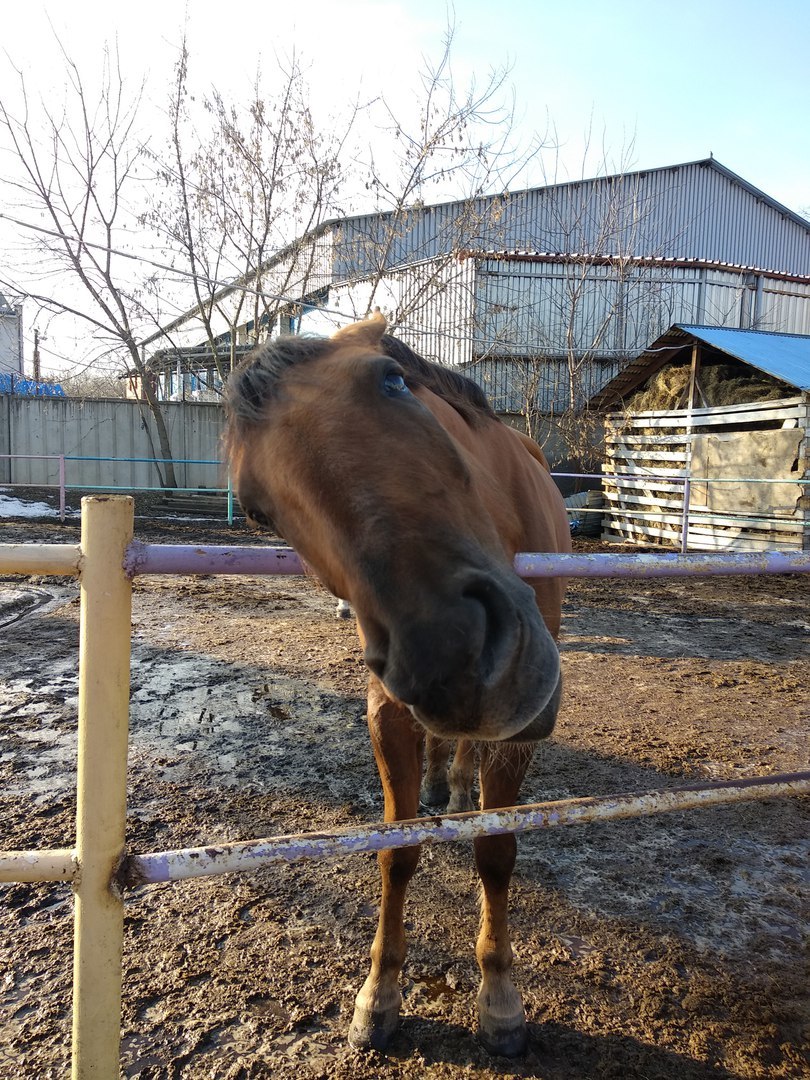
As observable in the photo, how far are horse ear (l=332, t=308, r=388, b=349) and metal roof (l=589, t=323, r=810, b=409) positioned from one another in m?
10.0

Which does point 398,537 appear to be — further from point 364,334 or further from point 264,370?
point 364,334

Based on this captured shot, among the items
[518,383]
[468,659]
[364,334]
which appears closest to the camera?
[468,659]

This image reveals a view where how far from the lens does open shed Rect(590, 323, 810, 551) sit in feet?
33.0

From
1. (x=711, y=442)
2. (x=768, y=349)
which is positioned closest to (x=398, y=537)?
(x=711, y=442)

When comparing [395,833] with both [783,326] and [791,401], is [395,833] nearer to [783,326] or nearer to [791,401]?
[791,401]

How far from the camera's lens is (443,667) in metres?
1.00

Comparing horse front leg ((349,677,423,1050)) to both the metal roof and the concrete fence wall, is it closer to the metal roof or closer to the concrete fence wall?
the metal roof

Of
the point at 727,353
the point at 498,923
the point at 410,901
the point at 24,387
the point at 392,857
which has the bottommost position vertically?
the point at 410,901

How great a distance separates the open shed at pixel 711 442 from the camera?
33.0 feet

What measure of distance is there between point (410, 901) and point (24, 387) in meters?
20.8

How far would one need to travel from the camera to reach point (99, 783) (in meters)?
1.15

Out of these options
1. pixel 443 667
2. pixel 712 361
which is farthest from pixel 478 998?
pixel 712 361

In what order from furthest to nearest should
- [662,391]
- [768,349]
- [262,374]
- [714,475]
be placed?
[662,391]
[768,349]
[714,475]
[262,374]

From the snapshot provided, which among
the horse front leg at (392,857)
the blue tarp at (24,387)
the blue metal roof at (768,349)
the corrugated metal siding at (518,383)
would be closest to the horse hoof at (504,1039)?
the horse front leg at (392,857)
